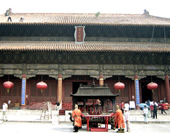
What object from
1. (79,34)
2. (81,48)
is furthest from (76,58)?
(79,34)

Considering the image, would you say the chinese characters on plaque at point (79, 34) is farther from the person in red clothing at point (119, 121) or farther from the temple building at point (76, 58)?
the person in red clothing at point (119, 121)

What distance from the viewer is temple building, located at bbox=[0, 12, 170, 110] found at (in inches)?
688

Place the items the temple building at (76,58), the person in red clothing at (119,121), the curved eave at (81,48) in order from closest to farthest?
1. the person in red clothing at (119,121)
2. the curved eave at (81,48)
3. the temple building at (76,58)

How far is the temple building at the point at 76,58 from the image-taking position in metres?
17.5

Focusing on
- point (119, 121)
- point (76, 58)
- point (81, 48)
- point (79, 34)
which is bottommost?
point (119, 121)

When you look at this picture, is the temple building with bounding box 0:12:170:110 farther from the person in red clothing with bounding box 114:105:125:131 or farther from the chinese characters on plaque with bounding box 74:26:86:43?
the person in red clothing with bounding box 114:105:125:131

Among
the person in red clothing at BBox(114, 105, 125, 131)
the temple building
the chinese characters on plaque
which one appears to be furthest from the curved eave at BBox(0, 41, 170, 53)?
the person in red clothing at BBox(114, 105, 125, 131)

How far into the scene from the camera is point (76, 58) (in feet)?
58.4

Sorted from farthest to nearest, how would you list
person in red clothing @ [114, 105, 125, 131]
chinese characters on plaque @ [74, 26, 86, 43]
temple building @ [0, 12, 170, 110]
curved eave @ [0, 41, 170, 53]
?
1. chinese characters on plaque @ [74, 26, 86, 43]
2. temple building @ [0, 12, 170, 110]
3. curved eave @ [0, 41, 170, 53]
4. person in red clothing @ [114, 105, 125, 131]

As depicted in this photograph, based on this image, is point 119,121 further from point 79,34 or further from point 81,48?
point 79,34

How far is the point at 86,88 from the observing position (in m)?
→ 10.1

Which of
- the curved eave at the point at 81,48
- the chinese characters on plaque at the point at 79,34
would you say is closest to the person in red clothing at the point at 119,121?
the curved eave at the point at 81,48

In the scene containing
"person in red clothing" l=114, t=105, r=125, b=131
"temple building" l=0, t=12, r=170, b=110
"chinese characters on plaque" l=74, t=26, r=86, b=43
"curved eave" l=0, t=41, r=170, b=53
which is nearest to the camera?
"person in red clothing" l=114, t=105, r=125, b=131

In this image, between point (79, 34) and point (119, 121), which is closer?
point (119, 121)
